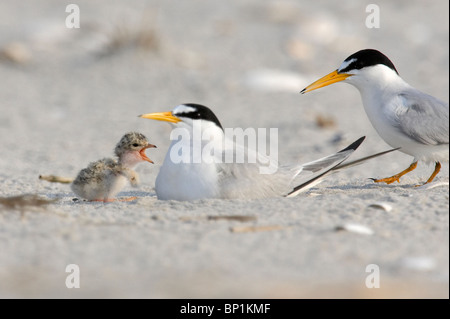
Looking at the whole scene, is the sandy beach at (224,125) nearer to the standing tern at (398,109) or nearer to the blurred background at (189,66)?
the blurred background at (189,66)

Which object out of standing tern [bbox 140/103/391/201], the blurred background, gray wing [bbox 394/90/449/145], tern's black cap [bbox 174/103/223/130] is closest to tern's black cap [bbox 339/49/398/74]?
gray wing [bbox 394/90/449/145]

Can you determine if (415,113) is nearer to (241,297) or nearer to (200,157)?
(200,157)

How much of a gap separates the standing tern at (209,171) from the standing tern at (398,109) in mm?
330

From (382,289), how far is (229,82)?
585cm

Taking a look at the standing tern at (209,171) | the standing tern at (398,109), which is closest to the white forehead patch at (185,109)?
the standing tern at (209,171)

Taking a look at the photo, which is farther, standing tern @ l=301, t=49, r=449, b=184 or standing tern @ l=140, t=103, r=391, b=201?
standing tern @ l=301, t=49, r=449, b=184

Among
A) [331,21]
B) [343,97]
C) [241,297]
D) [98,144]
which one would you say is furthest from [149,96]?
[241,297]

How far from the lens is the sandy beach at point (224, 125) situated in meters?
2.87

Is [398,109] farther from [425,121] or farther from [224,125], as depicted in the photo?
[224,125]

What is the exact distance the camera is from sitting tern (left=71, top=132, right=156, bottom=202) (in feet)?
14.0

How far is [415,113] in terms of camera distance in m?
4.19

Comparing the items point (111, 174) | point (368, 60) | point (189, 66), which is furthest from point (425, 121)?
point (189, 66)

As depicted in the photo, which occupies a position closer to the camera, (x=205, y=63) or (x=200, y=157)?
(x=200, y=157)

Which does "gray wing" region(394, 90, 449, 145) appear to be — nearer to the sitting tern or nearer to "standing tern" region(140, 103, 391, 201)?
"standing tern" region(140, 103, 391, 201)
